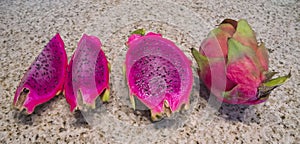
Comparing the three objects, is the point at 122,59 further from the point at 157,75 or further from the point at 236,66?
the point at 236,66

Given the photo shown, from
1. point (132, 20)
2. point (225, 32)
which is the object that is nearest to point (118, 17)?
point (132, 20)

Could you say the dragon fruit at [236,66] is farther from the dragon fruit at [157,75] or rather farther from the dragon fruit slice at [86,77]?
the dragon fruit slice at [86,77]

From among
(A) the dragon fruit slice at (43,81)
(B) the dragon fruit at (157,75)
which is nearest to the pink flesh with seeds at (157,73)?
(B) the dragon fruit at (157,75)

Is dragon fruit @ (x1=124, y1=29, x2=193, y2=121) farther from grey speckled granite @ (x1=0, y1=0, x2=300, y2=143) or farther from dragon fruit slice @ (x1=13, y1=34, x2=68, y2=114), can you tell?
dragon fruit slice @ (x1=13, y1=34, x2=68, y2=114)

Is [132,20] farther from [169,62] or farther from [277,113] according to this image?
[277,113]

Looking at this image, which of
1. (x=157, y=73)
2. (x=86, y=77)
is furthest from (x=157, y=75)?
(x=86, y=77)
